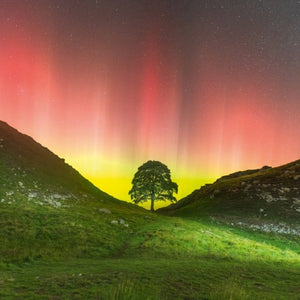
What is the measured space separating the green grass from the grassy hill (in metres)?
0.06

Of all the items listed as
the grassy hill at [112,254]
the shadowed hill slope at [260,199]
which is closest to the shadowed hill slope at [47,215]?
the grassy hill at [112,254]

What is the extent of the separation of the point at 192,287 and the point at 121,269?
553cm

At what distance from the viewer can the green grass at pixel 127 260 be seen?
17.8 m

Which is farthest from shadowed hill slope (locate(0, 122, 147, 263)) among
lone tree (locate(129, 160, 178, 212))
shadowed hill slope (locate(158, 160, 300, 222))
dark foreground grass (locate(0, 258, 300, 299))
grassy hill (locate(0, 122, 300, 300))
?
shadowed hill slope (locate(158, 160, 300, 222))

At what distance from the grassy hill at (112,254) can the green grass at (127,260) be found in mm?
60

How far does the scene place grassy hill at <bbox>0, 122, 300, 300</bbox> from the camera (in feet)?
59.4

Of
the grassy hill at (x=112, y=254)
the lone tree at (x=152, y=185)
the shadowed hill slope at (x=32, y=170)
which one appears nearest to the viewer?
the grassy hill at (x=112, y=254)

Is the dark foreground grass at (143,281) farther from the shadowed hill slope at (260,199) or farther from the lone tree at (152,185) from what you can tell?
the lone tree at (152,185)

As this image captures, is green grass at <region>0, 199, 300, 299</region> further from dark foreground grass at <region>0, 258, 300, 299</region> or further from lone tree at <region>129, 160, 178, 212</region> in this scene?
lone tree at <region>129, 160, 178, 212</region>

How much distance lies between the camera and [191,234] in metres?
38.8

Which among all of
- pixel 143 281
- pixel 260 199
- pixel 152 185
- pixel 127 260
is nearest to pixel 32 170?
pixel 152 185

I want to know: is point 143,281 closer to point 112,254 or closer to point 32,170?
point 112,254

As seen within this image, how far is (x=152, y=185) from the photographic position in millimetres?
81000

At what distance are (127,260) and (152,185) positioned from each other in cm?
5423
